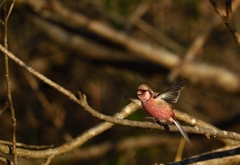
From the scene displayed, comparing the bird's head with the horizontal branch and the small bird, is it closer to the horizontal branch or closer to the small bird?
the small bird

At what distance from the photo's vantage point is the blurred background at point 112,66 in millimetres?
7047

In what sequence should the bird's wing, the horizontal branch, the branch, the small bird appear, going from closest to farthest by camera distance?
1. the horizontal branch
2. the bird's wing
3. the small bird
4. the branch

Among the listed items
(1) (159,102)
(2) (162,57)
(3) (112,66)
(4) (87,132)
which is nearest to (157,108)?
(1) (159,102)

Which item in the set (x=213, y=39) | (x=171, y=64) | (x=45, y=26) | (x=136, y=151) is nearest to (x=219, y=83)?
(x=171, y=64)

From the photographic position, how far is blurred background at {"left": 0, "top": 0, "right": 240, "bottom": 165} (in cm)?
705

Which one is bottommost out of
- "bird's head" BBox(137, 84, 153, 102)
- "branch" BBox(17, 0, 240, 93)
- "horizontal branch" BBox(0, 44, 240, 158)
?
"horizontal branch" BBox(0, 44, 240, 158)

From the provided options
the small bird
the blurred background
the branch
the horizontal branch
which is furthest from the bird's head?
the branch

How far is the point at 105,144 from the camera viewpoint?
26.3ft

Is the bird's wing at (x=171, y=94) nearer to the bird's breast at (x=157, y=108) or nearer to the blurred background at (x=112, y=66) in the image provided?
the bird's breast at (x=157, y=108)

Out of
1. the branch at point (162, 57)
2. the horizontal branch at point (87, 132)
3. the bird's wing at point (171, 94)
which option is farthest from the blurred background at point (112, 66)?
the bird's wing at point (171, 94)

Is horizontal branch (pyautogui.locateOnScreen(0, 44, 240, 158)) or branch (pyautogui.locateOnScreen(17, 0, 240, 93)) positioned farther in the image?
branch (pyautogui.locateOnScreen(17, 0, 240, 93))

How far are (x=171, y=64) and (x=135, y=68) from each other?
54 centimetres

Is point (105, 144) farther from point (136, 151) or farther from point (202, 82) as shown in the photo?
point (202, 82)

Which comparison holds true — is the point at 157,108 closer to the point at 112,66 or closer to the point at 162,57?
the point at 162,57
